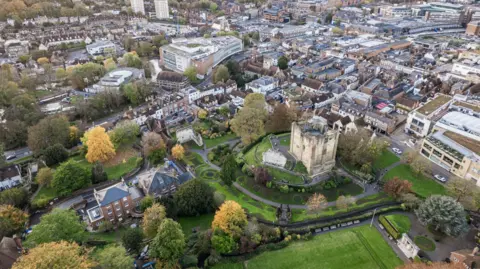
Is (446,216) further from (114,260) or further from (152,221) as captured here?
(114,260)

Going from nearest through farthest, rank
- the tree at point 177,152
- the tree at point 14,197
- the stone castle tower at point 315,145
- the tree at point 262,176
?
1. the tree at point 14,197
2. the stone castle tower at point 315,145
3. the tree at point 262,176
4. the tree at point 177,152

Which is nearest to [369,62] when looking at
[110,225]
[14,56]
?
[110,225]

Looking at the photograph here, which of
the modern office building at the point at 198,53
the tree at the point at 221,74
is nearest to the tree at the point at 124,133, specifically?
the tree at the point at 221,74

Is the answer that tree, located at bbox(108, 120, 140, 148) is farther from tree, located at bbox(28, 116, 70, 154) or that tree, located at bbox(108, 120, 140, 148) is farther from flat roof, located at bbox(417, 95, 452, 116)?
flat roof, located at bbox(417, 95, 452, 116)

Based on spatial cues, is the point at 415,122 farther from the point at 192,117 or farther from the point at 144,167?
the point at 144,167

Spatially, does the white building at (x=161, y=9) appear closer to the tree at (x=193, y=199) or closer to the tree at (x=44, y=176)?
the tree at (x=44, y=176)

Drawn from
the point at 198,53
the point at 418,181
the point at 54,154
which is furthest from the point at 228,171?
the point at 198,53

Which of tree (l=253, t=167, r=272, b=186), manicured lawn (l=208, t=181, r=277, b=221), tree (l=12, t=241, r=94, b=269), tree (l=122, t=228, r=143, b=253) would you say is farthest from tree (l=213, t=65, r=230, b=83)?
tree (l=12, t=241, r=94, b=269)
